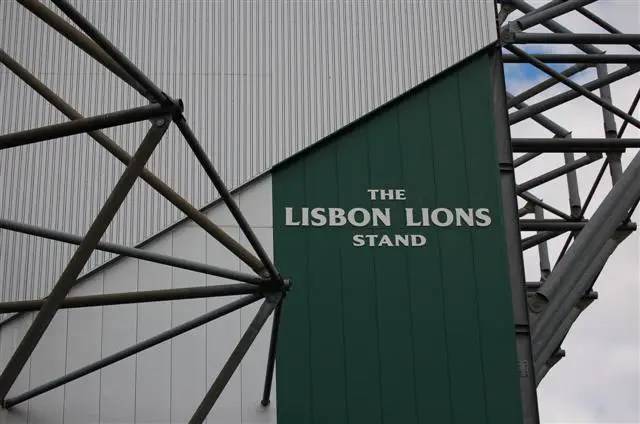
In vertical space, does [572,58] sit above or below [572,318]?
above

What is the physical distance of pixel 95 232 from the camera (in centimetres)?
1326

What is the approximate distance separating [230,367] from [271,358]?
6.91 ft

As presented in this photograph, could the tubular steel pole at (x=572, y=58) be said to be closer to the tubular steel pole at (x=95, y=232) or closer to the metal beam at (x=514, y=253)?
the metal beam at (x=514, y=253)

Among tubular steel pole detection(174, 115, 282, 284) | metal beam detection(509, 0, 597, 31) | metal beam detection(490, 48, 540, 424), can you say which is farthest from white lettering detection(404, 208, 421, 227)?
tubular steel pole detection(174, 115, 282, 284)

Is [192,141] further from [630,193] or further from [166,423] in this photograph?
[630,193]

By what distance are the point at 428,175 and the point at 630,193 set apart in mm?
4629

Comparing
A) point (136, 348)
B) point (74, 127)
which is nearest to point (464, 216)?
point (136, 348)

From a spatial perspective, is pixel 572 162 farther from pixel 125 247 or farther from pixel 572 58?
pixel 125 247

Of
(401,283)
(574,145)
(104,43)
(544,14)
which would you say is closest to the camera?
(104,43)

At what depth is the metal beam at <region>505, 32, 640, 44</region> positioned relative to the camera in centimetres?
2214

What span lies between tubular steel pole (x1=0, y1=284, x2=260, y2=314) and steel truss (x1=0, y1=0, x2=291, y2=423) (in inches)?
0.5

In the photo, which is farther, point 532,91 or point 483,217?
point 532,91

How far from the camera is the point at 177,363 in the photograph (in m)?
19.2

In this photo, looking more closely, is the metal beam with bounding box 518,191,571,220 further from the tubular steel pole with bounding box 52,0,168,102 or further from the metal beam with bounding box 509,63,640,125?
the tubular steel pole with bounding box 52,0,168,102
